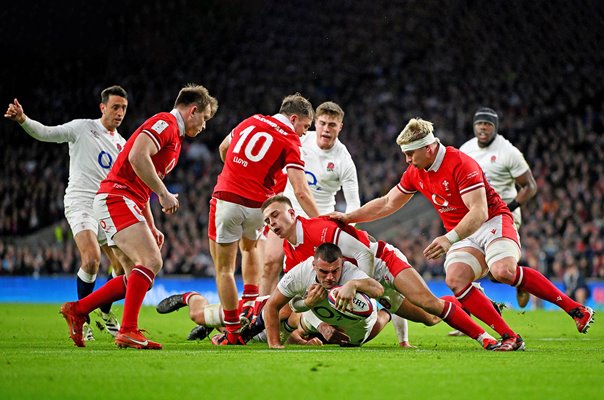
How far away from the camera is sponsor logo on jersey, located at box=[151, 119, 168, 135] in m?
8.19

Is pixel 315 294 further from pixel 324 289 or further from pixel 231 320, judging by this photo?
pixel 231 320

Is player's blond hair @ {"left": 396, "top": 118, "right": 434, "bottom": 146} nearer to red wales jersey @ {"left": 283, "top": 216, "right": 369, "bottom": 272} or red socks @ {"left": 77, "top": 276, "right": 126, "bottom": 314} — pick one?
red wales jersey @ {"left": 283, "top": 216, "right": 369, "bottom": 272}

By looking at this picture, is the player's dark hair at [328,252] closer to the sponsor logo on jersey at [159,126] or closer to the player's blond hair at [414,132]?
the player's blond hair at [414,132]

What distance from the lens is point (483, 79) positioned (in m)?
32.5

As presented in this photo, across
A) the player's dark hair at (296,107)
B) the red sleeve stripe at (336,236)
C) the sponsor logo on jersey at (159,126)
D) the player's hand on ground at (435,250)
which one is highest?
the player's dark hair at (296,107)

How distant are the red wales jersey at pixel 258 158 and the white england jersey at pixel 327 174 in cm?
186

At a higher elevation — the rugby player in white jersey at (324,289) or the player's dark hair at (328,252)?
the player's dark hair at (328,252)

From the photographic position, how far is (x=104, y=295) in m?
8.73

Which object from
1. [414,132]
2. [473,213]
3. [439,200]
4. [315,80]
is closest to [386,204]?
[439,200]

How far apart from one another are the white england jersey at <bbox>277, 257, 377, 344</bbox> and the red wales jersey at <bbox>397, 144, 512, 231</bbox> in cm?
129

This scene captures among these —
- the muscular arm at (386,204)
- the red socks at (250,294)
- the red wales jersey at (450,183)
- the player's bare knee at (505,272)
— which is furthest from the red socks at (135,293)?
the player's bare knee at (505,272)

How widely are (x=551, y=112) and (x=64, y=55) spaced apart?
1716cm

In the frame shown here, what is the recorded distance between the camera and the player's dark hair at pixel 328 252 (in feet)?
25.2

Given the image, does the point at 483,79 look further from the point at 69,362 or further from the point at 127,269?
the point at 69,362
